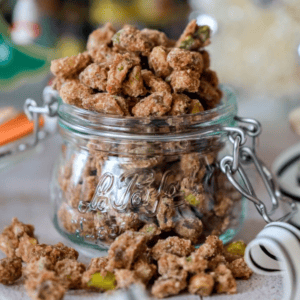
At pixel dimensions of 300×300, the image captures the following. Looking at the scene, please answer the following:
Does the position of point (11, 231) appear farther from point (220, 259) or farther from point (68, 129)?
point (220, 259)

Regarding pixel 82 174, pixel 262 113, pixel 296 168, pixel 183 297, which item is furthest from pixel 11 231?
pixel 262 113

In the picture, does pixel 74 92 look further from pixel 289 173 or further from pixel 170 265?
pixel 289 173

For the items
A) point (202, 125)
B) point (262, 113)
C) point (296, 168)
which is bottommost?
point (262, 113)

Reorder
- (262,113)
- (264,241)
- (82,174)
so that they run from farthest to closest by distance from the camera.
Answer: (262,113) → (82,174) → (264,241)

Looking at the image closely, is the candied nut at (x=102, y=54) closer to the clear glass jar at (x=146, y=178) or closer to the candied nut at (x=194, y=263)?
the clear glass jar at (x=146, y=178)

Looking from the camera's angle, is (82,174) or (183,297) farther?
(82,174)

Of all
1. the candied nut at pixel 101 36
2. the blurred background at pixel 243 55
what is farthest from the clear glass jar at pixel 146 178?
the blurred background at pixel 243 55

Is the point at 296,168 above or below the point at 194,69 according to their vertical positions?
below
